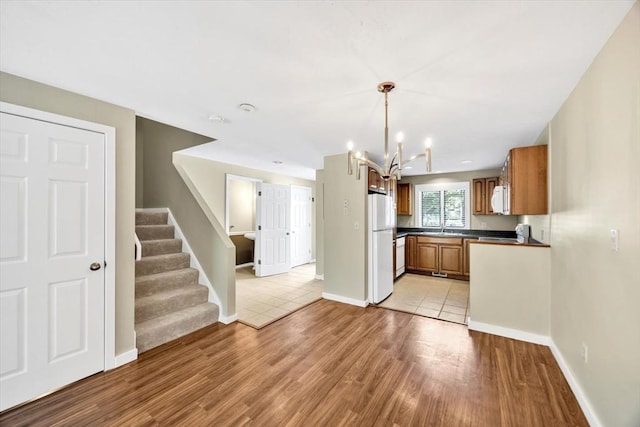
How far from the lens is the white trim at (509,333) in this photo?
2.75 meters

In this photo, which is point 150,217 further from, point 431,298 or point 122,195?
point 431,298

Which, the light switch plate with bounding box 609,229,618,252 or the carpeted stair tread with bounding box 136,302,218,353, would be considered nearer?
the light switch plate with bounding box 609,229,618,252

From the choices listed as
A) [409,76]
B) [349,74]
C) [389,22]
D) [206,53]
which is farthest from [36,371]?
[409,76]

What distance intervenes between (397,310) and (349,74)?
3.22 m

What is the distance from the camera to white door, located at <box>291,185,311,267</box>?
21.7 ft

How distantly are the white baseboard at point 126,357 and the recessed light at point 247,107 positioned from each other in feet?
8.36

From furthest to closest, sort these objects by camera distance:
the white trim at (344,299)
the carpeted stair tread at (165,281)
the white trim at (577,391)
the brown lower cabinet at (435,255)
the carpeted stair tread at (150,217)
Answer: the brown lower cabinet at (435,255), the white trim at (344,299), the carpeted stair tread at (150,217), the carpeted stair tread at (165,281), the white trim at (577,391)

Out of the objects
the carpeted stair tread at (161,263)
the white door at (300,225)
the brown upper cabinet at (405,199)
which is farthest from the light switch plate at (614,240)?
the white door at (300,225)

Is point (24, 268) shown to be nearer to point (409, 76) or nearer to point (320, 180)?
point (409, 76)

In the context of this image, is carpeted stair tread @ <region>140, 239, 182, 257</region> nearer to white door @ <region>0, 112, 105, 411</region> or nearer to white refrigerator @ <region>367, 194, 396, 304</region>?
white door @ <region>0, 112, 105, 411</region>

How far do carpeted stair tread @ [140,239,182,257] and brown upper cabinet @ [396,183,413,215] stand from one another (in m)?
5.04

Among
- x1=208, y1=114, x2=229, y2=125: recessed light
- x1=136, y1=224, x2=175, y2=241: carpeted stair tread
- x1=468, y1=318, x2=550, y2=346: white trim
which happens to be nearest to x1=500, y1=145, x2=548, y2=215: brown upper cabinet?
x1=468, y1=318, x2=550, y2=346: white trim

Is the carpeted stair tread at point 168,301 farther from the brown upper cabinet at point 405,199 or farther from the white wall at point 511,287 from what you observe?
the brown upper cabinet at point 405,199

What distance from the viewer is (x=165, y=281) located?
3.20 meters
